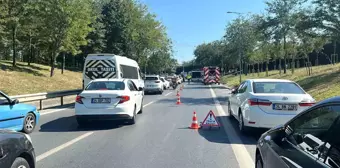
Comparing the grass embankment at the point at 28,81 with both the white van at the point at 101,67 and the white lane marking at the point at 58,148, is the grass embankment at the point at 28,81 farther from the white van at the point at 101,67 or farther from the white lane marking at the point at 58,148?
the white lane marking at the point at 58,148

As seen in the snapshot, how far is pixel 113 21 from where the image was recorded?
57.9 m

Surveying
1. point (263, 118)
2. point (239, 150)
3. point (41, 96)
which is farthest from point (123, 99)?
point (41, 96)

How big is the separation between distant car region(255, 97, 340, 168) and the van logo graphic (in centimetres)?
1579

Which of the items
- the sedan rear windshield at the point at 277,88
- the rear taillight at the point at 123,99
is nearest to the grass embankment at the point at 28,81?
the rear taillight at the point at 123,99

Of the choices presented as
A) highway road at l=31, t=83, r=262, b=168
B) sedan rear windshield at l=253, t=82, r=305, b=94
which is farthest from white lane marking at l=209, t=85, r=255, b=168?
sedan rear windshield at l=253, t=82, r=305, b=94

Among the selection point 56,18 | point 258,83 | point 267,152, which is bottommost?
point 267,152

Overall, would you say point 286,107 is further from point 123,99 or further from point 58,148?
point 58,148

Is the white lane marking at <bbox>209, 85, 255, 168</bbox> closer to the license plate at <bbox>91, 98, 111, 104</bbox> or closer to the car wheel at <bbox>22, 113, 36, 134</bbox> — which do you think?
the license plate at <bbox>91, 98, 111, 104</bbox>

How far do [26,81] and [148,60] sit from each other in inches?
1857

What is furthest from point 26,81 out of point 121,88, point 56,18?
point 121,88

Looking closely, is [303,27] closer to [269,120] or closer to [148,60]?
[269,120]

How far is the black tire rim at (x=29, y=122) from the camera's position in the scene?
10016 millimetres

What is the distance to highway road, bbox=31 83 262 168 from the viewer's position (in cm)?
682

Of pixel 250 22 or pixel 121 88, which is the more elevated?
pixel 250 22
